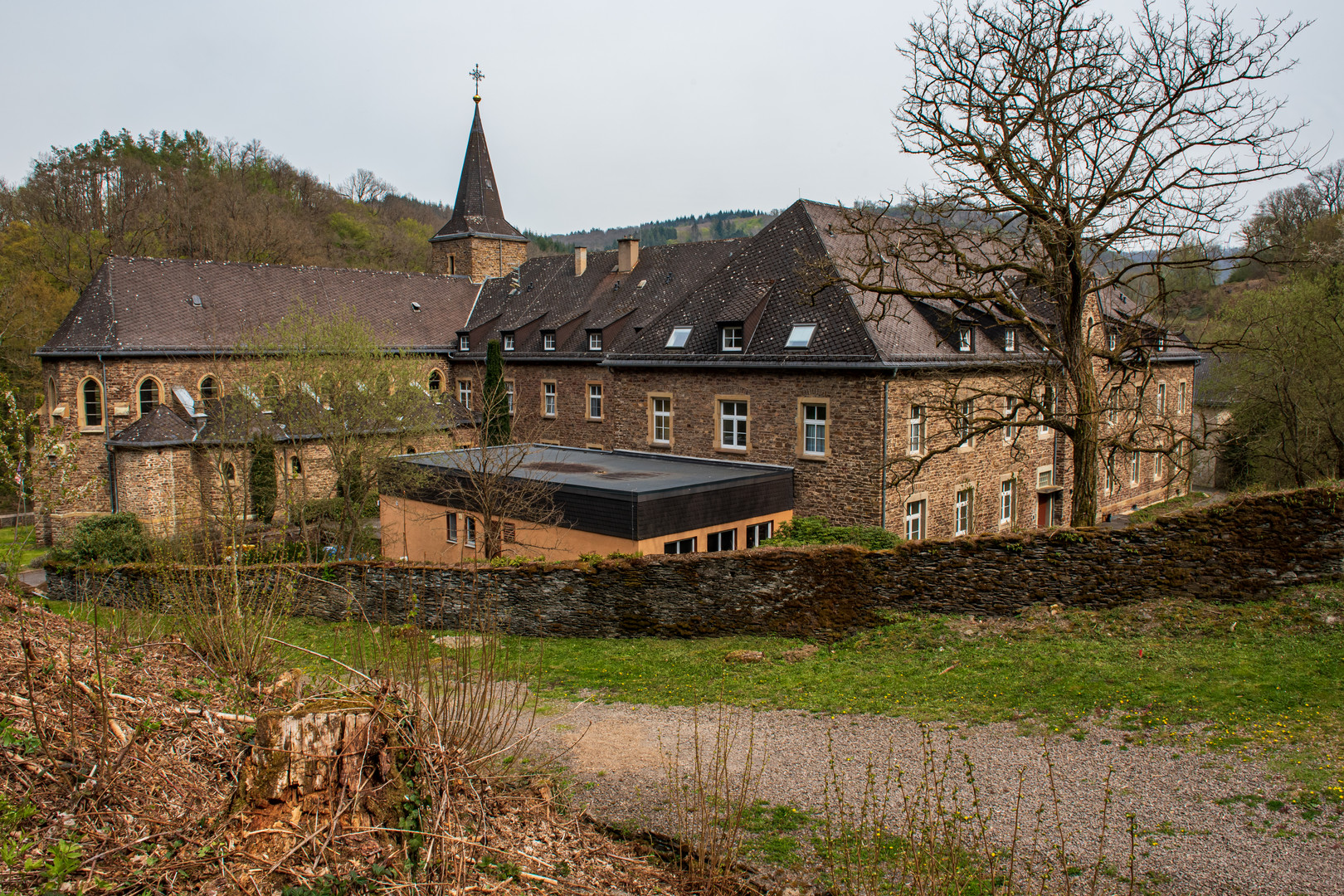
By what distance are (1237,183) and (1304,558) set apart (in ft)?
20.7

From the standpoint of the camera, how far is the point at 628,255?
36.5 meters

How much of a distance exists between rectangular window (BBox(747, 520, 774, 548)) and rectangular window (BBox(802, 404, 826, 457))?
81.4 inches

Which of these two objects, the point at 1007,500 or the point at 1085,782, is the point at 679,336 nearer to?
the point at 1007,500

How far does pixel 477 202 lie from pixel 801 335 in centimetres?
2803

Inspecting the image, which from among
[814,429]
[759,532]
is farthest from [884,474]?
[759,532]

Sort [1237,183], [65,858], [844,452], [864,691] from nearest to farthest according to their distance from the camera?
[65,858] < [864,691] < [1237,183] < [844,452]

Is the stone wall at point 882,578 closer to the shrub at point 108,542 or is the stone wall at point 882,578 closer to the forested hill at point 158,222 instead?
the shrub at point 108,542

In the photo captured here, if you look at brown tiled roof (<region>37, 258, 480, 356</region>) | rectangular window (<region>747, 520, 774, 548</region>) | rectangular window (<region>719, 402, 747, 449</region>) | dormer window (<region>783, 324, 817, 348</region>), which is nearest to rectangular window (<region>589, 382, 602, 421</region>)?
brown tiled roof (<region>37, 258, 480, 356</region>)

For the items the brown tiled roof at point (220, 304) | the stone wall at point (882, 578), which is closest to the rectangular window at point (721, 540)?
the stone wall at point (882, 578)

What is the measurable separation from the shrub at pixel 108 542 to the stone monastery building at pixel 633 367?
86 cm

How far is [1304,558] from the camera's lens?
38.5ft

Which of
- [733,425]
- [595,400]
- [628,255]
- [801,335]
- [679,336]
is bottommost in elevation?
[733,425]

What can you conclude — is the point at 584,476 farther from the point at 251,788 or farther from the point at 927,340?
the point at 251,788

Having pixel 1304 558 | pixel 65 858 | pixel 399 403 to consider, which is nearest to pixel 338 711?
pixel 65 858
